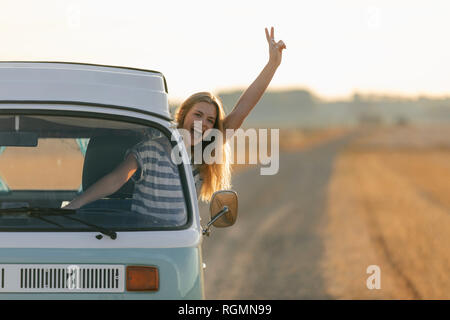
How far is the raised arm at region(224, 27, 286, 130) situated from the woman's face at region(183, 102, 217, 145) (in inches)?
11.7

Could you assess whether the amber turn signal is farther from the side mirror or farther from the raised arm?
the raised arm

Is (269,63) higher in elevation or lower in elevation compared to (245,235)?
lower

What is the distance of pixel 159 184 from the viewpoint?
12.7 feet

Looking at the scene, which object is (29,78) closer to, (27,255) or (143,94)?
(143,94)

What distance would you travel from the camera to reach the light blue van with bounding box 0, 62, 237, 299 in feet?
11.4

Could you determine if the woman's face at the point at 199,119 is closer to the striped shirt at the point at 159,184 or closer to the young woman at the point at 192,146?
the young woman at the point at 192,146

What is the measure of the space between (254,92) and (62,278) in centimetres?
221

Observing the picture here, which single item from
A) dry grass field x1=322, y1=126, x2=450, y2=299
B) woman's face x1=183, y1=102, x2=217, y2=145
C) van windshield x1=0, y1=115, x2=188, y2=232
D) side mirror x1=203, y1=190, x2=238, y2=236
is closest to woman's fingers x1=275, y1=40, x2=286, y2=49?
woman's face x1=183, y1=102, x2=217, y2=145

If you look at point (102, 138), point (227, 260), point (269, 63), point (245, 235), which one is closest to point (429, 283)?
point (227, 260)

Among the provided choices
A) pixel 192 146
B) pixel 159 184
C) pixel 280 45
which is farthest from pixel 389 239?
pixel 159 184

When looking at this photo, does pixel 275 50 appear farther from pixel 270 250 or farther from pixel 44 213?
pixel 270 250

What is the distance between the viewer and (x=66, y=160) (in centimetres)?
A: 593
